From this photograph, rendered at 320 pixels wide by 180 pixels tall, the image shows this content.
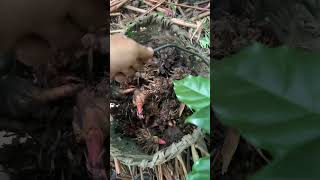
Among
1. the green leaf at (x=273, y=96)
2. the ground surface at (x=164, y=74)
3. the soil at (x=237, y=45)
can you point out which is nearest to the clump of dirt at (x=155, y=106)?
the ground surface at (x=164, y=74)

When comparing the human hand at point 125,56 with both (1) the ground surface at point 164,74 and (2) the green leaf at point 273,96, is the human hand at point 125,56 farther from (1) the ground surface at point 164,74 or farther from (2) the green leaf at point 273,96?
(2) the green leaf at point 273,96

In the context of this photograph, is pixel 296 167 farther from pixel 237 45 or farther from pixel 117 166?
pixel 117 166

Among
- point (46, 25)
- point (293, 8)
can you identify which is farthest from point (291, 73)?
point (46, 25)

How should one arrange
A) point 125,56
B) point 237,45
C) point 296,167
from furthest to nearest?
point 125,56 → point 237,45 → point 296,167

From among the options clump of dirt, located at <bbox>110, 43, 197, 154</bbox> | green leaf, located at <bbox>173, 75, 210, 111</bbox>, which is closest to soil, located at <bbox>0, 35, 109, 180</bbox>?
green leaf, located at <bbox>173, 75, 210, 111</bbox>

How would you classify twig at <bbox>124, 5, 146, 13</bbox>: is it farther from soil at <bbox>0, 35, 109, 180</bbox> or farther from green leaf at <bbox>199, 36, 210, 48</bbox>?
soil at <bbox>0, 35, 109, 180</bbox>

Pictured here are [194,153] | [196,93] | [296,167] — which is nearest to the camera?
A: [296,167]

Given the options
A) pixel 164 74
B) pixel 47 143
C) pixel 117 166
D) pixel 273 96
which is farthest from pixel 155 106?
pixel 273 96
